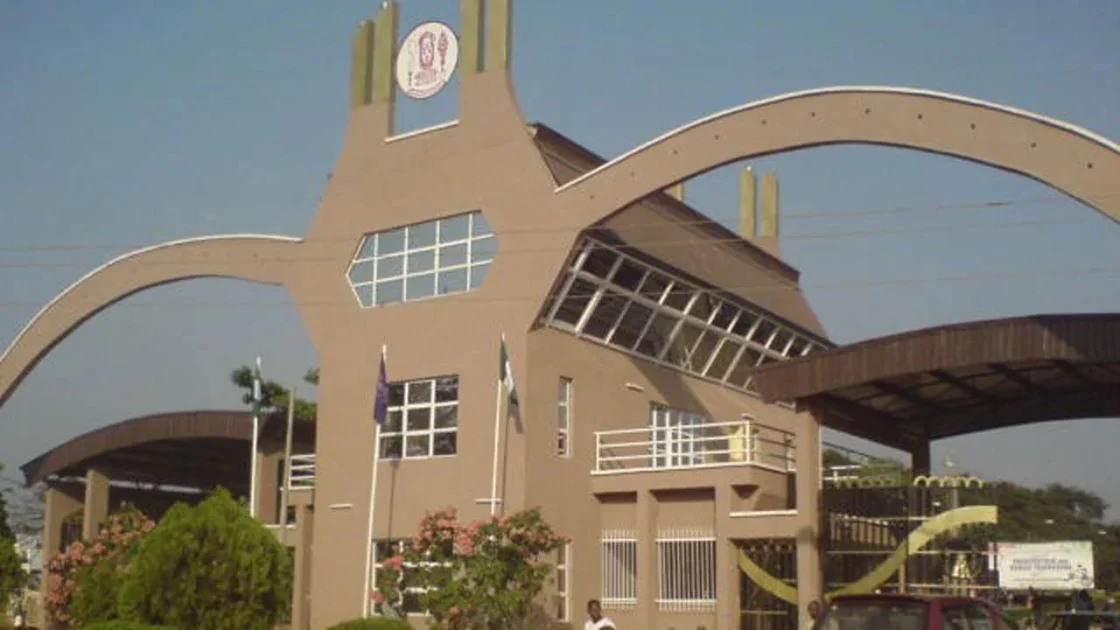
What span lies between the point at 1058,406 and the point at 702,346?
29.7 feet

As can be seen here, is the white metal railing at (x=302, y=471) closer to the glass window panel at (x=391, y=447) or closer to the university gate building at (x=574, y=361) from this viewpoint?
the university gate building at (x=574, y=361)

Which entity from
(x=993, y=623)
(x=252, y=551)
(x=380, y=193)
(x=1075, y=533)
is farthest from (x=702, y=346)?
(x=1075, y=533)

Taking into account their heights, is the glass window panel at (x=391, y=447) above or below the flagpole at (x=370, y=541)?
above

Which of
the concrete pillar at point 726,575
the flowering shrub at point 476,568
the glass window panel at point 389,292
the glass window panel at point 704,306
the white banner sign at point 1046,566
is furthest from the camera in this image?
the white banner sign at point 1046,566

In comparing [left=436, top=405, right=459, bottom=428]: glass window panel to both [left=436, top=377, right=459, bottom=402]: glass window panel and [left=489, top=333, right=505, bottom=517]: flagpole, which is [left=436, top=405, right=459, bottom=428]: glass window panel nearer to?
[left=436, top=377, right=459, bottom=402]: glass window panel

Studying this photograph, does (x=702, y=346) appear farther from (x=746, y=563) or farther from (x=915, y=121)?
(x=915, y=121)

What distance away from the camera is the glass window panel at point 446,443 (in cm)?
2906

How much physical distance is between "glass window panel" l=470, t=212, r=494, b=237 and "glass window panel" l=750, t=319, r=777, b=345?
32.8 feet

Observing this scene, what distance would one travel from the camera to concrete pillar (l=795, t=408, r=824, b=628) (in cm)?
2459

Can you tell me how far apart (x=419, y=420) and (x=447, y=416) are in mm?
794

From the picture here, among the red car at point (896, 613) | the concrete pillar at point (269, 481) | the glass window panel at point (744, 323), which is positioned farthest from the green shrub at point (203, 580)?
the glass window panel at point (744, 323)

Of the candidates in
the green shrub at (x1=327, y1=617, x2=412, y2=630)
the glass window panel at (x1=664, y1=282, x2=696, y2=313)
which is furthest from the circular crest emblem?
the green shrub at (x1=327, y1=617, x2=412, y2=630)

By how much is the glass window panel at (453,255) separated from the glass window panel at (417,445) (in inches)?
144

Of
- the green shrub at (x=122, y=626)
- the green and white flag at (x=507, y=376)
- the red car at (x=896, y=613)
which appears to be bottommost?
the green shrub at (x=122, y=626)
